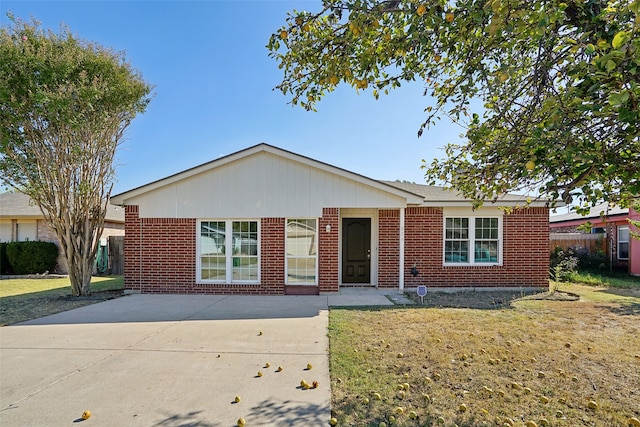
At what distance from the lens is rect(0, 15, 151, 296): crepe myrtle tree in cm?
766

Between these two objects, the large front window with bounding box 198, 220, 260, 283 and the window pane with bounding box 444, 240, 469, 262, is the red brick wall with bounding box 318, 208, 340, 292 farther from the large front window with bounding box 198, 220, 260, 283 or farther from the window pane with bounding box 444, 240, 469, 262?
the window pane with bounding box 444, 240, 469, 262

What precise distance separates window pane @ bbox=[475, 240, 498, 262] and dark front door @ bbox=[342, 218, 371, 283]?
11.1 feet

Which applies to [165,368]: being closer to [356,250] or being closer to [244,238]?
[244,238]

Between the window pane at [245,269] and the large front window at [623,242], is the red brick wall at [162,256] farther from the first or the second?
the large front window at [623,242]

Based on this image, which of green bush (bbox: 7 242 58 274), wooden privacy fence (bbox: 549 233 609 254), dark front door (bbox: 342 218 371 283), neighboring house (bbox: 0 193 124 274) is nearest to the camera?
dark front door (bbox: 342 218 371 283)

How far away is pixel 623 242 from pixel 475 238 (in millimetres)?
10027

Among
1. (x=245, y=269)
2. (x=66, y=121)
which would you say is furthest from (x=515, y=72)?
(x=66, y=121)

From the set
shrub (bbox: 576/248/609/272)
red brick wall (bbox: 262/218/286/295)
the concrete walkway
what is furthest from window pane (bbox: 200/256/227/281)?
shrub (bbox: 576/248/609/272)

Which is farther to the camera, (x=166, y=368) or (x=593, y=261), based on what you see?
(x=593, y=261)

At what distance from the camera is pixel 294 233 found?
9922 mm

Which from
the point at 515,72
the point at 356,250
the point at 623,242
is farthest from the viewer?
the point at 623,242

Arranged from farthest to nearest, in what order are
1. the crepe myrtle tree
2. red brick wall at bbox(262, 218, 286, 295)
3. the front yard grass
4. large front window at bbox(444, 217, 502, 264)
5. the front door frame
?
the front door frame < large front window at bbox(444, 217, 502, 264) < red brick wall at bbox(262, 218, 286, 295) < the crepe myrtle tree < the front yard grass

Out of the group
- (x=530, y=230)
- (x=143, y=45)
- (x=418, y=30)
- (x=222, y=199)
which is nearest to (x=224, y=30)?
(x=143, y=45)

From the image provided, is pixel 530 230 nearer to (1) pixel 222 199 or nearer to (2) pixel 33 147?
(1) pixel 222 199
